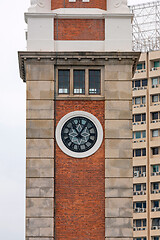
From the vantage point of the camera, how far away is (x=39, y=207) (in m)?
49.9

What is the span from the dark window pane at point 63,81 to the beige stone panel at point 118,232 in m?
7.87

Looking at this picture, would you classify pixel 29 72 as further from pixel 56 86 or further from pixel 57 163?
pixel 57 163

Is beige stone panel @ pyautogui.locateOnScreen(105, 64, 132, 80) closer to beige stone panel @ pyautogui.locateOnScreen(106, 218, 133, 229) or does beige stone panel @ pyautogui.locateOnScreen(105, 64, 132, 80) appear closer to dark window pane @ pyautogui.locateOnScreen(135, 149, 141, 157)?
beige stone panel @ pyautogui.locateOnScreen(106, 218, 133, 229)

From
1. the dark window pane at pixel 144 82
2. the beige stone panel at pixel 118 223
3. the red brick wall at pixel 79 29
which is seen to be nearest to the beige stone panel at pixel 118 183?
the beige stone panel at pixel 118 223

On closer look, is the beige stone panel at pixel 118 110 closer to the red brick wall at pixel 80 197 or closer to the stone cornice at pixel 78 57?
the red brick wall at pixel 80 197

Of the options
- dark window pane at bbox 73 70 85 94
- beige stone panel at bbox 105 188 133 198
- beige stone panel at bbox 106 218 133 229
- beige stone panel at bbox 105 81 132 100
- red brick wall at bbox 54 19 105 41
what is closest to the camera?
beige stone panel at bbox 106 218 133 229

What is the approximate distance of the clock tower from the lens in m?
49.8

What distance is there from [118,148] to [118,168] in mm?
1083

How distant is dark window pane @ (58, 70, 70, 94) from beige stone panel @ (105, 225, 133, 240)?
7.87 meters

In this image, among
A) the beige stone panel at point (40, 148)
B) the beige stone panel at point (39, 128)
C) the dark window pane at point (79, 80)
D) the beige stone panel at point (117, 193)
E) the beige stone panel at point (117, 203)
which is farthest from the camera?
the dark window pane at point (79, 80)

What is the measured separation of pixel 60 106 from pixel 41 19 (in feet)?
16.7

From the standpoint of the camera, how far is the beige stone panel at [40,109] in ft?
168

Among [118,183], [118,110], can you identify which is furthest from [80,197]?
[118,110]

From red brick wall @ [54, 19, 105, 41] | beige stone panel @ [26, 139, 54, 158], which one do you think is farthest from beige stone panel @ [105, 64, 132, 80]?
beige stone panel @ [26, 139, 54, 158]
